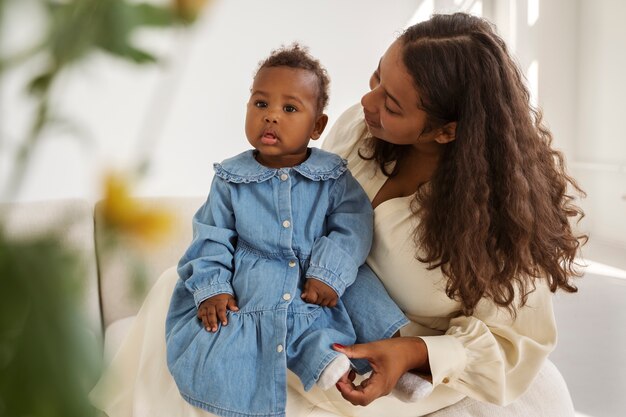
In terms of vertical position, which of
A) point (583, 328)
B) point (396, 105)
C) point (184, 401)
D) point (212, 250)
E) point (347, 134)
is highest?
point (396, 105)

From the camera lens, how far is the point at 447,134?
4.52 ft

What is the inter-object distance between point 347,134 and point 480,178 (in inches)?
19.1

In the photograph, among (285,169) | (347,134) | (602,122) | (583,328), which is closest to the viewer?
(285,169)

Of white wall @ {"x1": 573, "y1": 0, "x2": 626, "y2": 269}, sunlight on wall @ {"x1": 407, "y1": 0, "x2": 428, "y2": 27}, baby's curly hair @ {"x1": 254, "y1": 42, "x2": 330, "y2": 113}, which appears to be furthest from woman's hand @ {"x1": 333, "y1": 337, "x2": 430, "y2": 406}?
white wall @ {"x1": 573, "y1": 0, "x2": 626, "y2": 269}

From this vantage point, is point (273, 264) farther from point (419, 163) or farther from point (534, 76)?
point (534, 76)

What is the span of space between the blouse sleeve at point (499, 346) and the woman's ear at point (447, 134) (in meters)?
0.31

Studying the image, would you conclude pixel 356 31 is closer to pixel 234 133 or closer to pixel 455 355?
pixel 234 133

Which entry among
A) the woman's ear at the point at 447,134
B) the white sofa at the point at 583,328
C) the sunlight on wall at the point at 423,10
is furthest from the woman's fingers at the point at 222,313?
the sunlight on wall at the point at 423,10

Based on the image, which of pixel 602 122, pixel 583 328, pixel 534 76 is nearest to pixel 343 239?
pixel 583 328

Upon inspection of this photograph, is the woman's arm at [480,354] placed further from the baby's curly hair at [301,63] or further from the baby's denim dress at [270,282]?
the baby's curly hair at [301,63]

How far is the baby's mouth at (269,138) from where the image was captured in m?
1.38

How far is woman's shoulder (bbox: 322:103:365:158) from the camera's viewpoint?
5.53 ft

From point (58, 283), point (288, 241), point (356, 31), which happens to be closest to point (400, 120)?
point (288, 241)

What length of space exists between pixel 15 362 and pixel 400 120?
1.25 m
